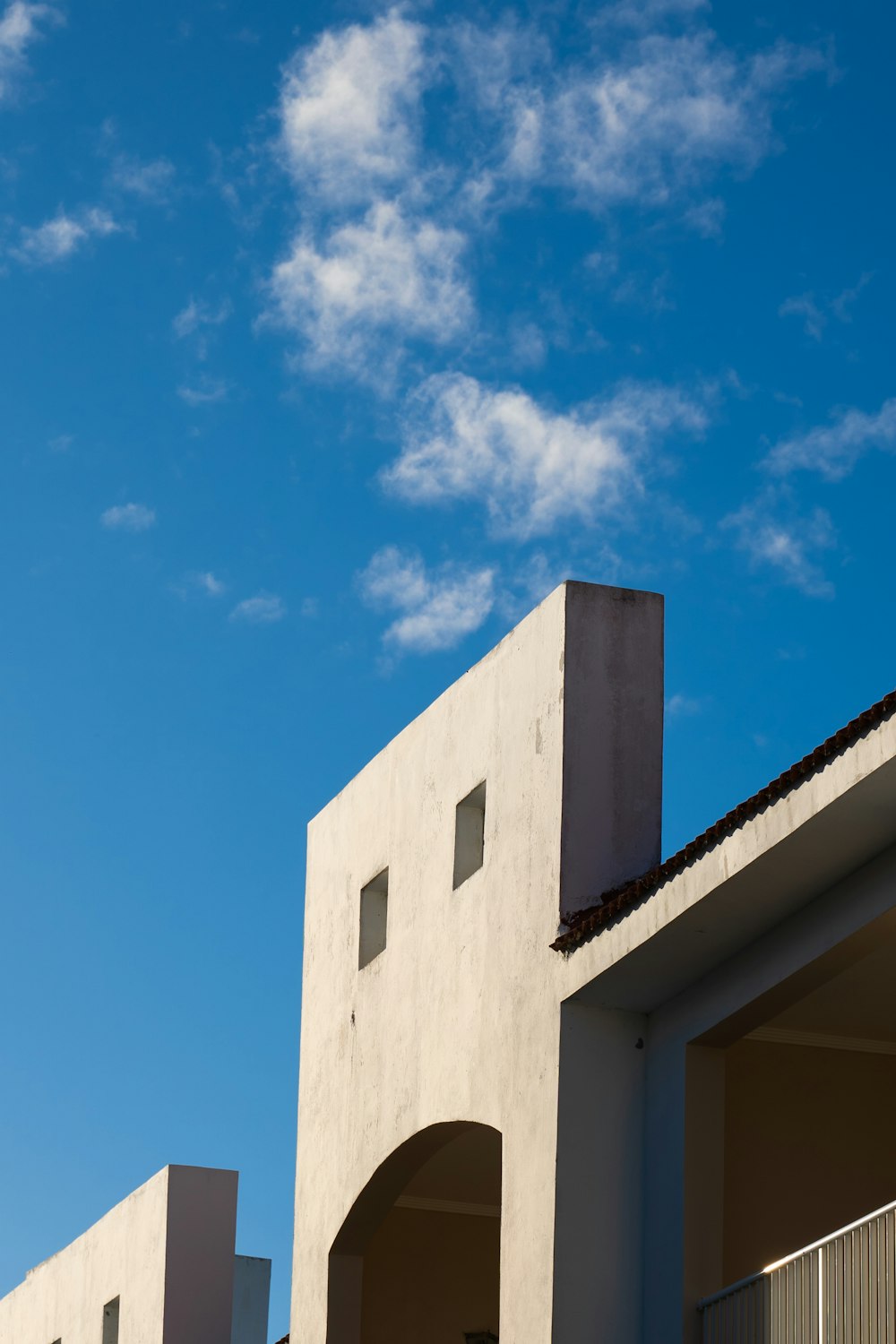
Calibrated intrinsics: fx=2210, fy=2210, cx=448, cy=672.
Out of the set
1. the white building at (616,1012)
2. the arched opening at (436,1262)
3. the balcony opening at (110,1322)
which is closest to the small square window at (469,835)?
the white building at (616,1012)

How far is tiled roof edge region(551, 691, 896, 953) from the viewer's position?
1366cm

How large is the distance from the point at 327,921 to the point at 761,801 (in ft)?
28.6

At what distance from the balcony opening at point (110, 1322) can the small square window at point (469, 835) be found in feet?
40.2

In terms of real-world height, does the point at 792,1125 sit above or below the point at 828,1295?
above

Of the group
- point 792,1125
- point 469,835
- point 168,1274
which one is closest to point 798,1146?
point 792,1125

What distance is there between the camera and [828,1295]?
1398cm

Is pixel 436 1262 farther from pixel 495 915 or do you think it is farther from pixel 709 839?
pixel 709 839

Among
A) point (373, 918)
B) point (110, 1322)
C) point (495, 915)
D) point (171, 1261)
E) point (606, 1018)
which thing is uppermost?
point (373, 918)

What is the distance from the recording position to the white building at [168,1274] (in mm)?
26562

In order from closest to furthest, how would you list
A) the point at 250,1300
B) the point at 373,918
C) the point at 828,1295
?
the point at 828,1295 → the point at 373,918 → the point at 250,1300

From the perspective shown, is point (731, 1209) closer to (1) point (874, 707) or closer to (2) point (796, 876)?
(2) point (796, 876)

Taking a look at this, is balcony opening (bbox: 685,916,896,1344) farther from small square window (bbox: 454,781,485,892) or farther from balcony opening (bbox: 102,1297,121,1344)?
balcony opening (bbox: 102,1297,121,1344)

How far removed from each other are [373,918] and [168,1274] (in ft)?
24.4

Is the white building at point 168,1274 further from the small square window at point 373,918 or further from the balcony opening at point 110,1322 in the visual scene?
the small square window at point 373,918
